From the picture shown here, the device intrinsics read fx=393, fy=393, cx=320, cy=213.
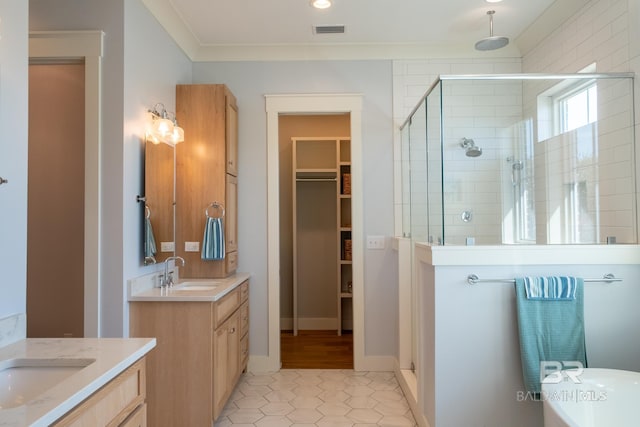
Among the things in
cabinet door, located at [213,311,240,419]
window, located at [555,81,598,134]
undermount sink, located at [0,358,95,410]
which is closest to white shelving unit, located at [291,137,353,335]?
cabinet door, located at [213,311,240,419]

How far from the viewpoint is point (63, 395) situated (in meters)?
1.00

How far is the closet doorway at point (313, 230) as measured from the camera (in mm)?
4742

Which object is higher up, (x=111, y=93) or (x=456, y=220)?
(x=111, y=93)

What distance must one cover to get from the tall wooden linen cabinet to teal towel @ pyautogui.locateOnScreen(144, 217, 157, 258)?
0.40m

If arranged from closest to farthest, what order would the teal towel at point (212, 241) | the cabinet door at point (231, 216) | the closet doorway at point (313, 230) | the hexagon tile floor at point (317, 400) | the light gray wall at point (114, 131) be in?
the light gray wall at point (114, 131)
the hexagon tile floor at point (317, 400)
the teal towel at point (212, 241)
the cabinet door at point (231, 216)
the closet doorway at point (313, 230)

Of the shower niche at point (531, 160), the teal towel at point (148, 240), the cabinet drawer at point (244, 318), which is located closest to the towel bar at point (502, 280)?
the shower niche at point (531, 160)

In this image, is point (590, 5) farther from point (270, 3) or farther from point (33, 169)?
point (33, 169)

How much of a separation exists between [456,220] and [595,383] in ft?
3.37

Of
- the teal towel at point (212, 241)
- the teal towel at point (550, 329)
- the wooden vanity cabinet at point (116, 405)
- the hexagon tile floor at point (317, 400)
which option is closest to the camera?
the wooden vanity cabinet at point (116, 405)

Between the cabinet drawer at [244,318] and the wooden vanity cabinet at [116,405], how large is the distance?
178cm

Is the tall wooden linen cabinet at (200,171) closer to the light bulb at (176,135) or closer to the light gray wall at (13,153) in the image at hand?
the light bulb at (176,135)

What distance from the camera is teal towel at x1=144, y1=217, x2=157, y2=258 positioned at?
2535 mm

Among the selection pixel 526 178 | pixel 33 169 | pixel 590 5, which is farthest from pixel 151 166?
pixel 590 5

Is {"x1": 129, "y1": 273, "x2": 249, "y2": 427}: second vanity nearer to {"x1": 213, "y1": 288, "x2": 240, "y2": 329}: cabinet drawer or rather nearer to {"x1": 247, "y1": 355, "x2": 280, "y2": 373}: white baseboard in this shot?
{"x1": 213, "y1": 288, "x2": 240, "y2": 329}: cabinet drawer
